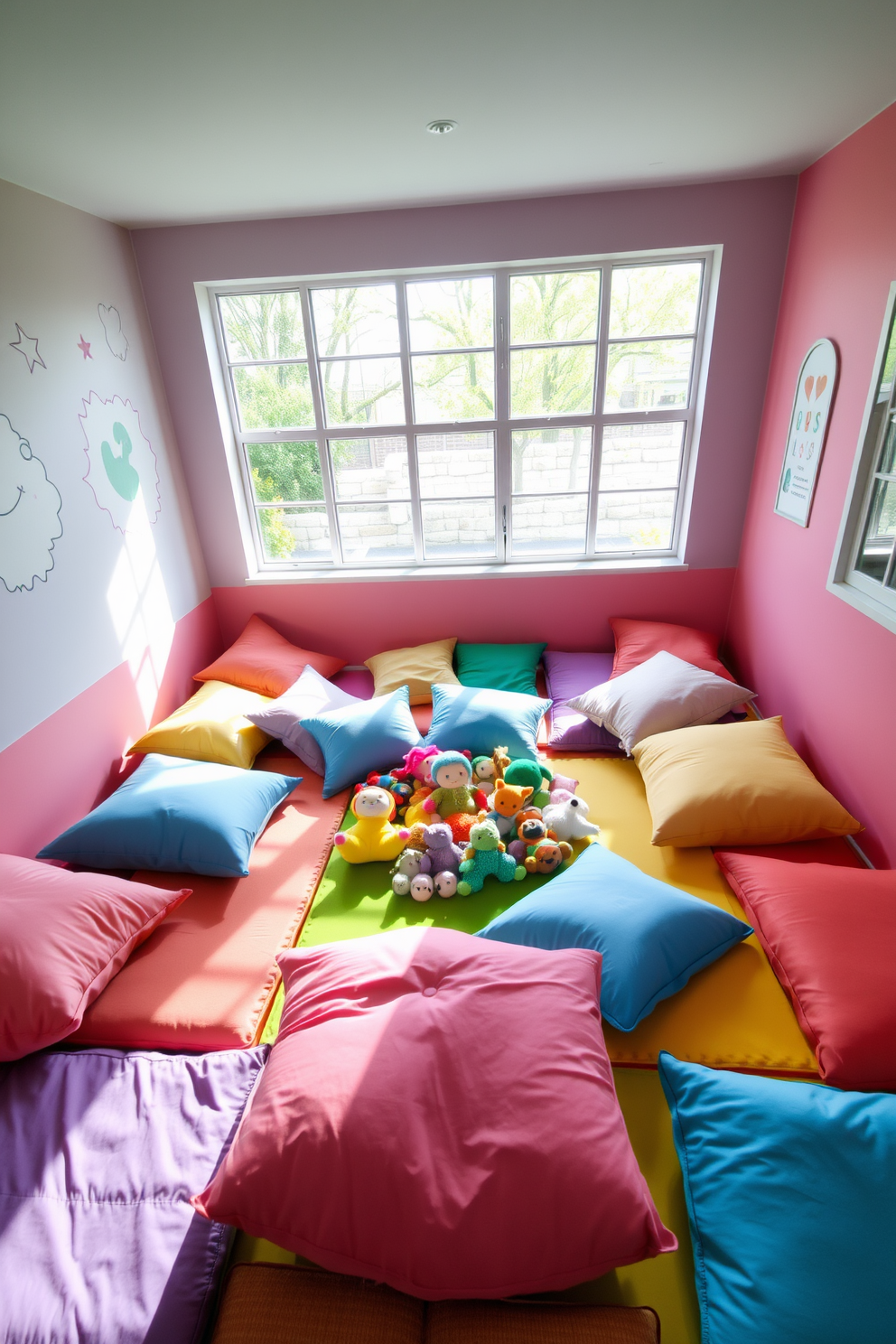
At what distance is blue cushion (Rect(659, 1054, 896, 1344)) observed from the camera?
102 centimetres

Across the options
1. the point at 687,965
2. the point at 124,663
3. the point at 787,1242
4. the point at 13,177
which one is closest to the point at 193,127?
the point at 13,177

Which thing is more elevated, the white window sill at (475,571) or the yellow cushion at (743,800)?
the white window sill at (475,571)

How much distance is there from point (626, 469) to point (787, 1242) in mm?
3099

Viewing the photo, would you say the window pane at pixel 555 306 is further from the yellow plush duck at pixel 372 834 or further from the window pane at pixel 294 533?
the yellow plush duck at pixel 372 834

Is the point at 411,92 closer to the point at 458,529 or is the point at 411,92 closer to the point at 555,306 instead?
the point at 555,306

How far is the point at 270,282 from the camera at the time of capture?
3.16 metres

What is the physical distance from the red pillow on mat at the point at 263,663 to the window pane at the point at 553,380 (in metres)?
1.69

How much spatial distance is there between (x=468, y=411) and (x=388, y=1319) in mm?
3340

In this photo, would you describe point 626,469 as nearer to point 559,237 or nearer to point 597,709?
point 559,237

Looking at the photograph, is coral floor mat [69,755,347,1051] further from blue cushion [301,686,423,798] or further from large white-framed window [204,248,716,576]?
large white-framed window [204,248,716,576]

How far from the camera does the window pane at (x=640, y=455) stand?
131 inches

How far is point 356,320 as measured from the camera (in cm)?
323

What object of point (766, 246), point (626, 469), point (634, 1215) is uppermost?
point (766, 246)

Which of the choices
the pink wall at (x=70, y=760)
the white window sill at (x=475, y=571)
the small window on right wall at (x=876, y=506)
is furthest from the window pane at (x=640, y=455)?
the pink wall at (x=70, y=760)
